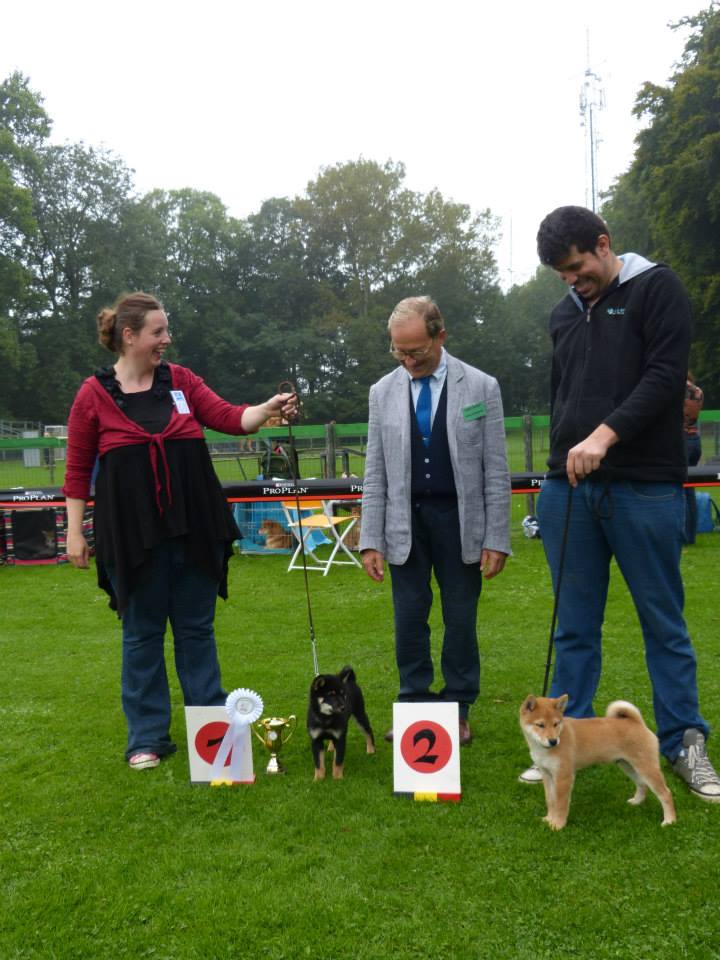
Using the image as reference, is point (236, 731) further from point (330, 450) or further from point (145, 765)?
point (330, 450)

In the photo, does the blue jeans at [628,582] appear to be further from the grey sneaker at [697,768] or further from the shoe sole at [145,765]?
the shoe sole at [145,765]

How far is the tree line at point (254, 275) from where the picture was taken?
36.2m

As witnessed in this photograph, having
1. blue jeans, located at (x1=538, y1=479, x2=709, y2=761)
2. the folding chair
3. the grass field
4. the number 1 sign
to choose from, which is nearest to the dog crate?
the folding chair

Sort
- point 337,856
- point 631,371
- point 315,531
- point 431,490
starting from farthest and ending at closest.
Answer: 1. point 315,531
2. point 431,490
3. point 631,371
4. point 337,856

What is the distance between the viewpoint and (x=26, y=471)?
1246cm

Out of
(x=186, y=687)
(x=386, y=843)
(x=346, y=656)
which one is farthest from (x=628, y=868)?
(x=346, y=656)

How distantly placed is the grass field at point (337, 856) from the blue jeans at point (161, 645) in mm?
199

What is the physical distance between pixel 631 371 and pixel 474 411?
65cm

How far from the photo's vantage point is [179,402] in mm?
3342

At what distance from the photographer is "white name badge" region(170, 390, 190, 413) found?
333 cm

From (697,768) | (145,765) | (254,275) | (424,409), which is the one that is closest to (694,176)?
(424,409)

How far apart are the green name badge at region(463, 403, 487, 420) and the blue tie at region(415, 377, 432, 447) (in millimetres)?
160

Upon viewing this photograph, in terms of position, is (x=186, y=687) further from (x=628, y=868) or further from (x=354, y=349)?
(x=354, y=349)

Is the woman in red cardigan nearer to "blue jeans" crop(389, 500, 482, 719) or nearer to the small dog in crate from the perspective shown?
"blue jeans" crop(389, 500, 482, 719)
